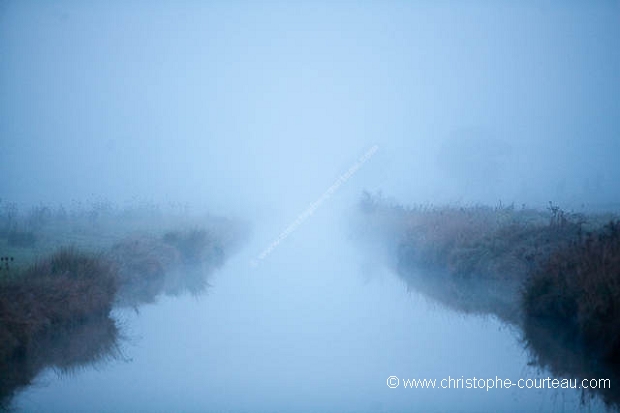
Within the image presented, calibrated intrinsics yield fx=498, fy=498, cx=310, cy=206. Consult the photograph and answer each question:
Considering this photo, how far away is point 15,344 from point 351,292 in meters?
12.3

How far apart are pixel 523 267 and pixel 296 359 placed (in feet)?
24.9

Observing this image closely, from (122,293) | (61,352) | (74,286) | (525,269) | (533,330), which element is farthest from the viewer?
(122,293)

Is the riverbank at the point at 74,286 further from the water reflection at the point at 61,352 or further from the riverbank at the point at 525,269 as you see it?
the riverbank at the point at 525,269

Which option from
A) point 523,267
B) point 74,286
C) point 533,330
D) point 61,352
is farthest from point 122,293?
point 523,267

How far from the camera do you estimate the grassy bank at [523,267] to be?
366 inches

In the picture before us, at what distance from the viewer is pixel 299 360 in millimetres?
11453

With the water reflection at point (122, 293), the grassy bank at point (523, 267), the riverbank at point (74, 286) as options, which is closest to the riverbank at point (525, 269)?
the grassy bank at point (523, 267)

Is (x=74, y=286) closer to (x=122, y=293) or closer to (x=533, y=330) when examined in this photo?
(x=122, y=293)

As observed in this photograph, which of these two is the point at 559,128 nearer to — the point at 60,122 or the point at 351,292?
the point at 60,122

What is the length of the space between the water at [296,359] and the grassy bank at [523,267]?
1107mm

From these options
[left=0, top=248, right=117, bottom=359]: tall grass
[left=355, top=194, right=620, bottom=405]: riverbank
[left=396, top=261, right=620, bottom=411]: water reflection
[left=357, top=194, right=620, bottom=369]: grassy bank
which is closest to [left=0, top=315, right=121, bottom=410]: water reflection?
[left=0, top=248, right=117, bottom=359]: tall grass

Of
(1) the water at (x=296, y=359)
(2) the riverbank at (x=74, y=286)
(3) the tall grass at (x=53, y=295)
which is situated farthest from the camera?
(2) the riverbank at (x=74, y=286)

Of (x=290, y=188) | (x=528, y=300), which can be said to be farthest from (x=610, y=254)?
(x=290, y=188)

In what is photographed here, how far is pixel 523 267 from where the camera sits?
48.4ft
